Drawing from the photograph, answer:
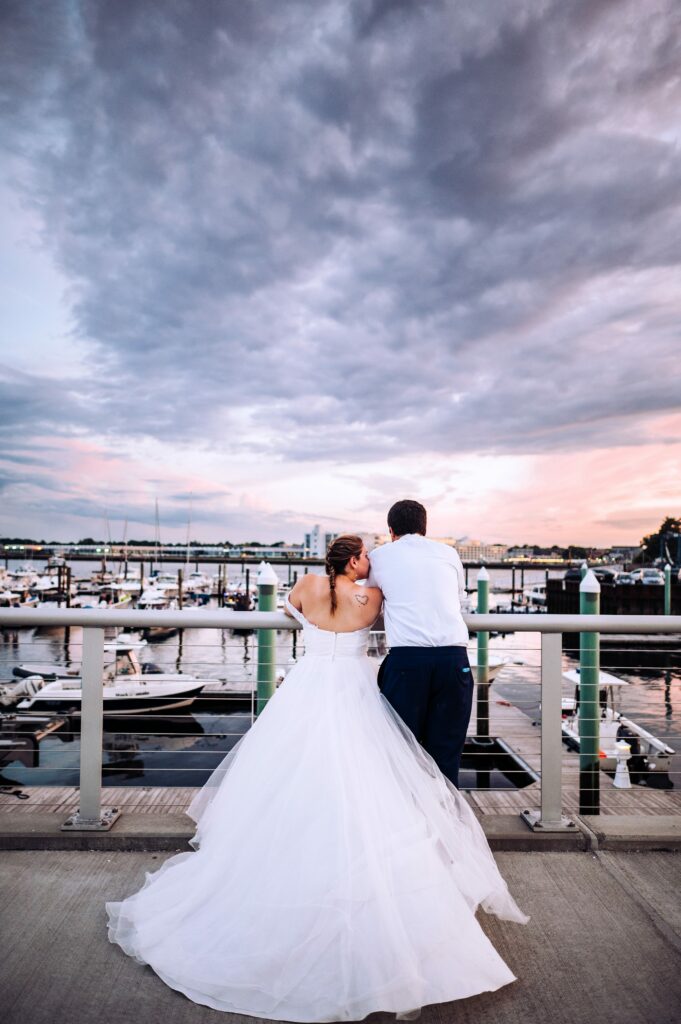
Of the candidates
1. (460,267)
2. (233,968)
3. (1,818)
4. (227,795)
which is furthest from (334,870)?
(460,267)

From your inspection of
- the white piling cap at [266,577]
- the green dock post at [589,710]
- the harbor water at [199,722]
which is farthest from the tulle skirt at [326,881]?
the white piling cap at [266,577]

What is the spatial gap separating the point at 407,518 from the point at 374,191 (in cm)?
1560

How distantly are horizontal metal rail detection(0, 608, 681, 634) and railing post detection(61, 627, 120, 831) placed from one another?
4.8 inches

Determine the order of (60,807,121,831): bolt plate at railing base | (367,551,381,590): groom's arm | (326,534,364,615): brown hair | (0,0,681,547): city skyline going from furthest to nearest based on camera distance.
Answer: (0,0,681,547): city skyline, (60,807,121,831): bolt plate at railing base, (367,551,381,590): groom's arm, (326,534,364,615): brown hair

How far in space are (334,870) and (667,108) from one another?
44.1ft

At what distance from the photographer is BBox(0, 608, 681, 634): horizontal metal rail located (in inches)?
133

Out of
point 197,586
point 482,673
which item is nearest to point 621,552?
point 197,586

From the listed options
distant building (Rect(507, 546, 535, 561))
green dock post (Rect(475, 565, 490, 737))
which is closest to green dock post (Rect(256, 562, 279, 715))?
green dock post (Rect(475, 565, 490, 737))

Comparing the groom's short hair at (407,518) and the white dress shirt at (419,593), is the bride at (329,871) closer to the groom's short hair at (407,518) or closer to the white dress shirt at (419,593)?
the white dress shirt at (419,593)

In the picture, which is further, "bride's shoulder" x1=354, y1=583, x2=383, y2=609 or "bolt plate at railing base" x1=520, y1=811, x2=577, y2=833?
"bolt plate at railing base" x1=520, y1=811, x2=577, y2=833

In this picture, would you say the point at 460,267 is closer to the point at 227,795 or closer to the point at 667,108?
the point at 667,108

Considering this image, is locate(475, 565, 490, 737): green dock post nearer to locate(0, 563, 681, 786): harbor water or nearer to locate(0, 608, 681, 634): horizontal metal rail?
locate(0, 563, 681, 786): harbor water

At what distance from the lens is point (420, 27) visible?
977cm

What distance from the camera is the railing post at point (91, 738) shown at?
3.38 m
